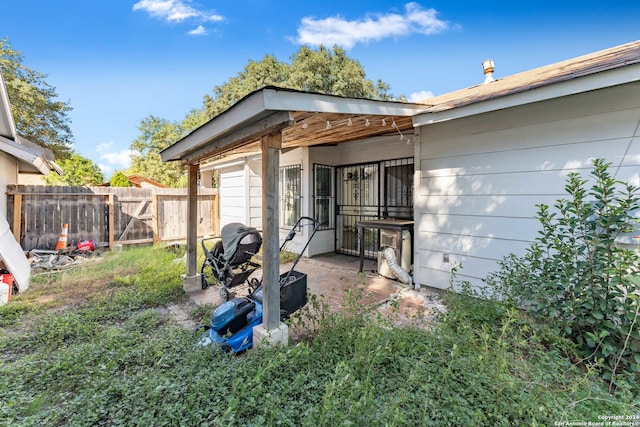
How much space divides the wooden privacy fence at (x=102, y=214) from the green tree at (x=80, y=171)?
9.69m

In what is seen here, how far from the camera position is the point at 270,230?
2.47 metres

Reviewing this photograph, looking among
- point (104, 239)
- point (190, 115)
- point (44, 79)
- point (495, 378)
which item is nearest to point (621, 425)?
point (495, 378)

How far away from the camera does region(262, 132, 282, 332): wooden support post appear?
2.44 metres

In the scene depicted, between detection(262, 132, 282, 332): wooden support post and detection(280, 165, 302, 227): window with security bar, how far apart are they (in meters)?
4.00

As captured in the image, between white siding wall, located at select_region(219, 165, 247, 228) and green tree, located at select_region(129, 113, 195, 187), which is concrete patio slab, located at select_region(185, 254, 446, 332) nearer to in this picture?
white siding wall, located at select_region(219, 165, 247, 228)

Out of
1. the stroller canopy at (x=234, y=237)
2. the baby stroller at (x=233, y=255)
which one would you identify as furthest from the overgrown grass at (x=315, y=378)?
the stroller canopy at (x=234, y=237)

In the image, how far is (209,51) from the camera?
35.7 ft

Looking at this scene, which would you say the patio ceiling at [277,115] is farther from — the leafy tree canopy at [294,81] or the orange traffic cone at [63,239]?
the leafy tree canopy at [294,81]

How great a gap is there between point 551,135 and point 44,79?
58.9ft

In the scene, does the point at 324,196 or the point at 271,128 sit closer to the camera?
the point at 271,128

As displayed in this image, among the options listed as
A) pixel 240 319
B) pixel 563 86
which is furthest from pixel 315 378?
pixel 563 86

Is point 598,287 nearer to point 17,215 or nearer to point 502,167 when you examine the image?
point 502,167

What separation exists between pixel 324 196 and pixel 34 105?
44.7 feet

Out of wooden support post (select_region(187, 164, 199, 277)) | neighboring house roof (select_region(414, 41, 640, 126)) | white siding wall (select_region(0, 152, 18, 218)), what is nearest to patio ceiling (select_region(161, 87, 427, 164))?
wooden support post (select_region(187, 164, 199, 277))
